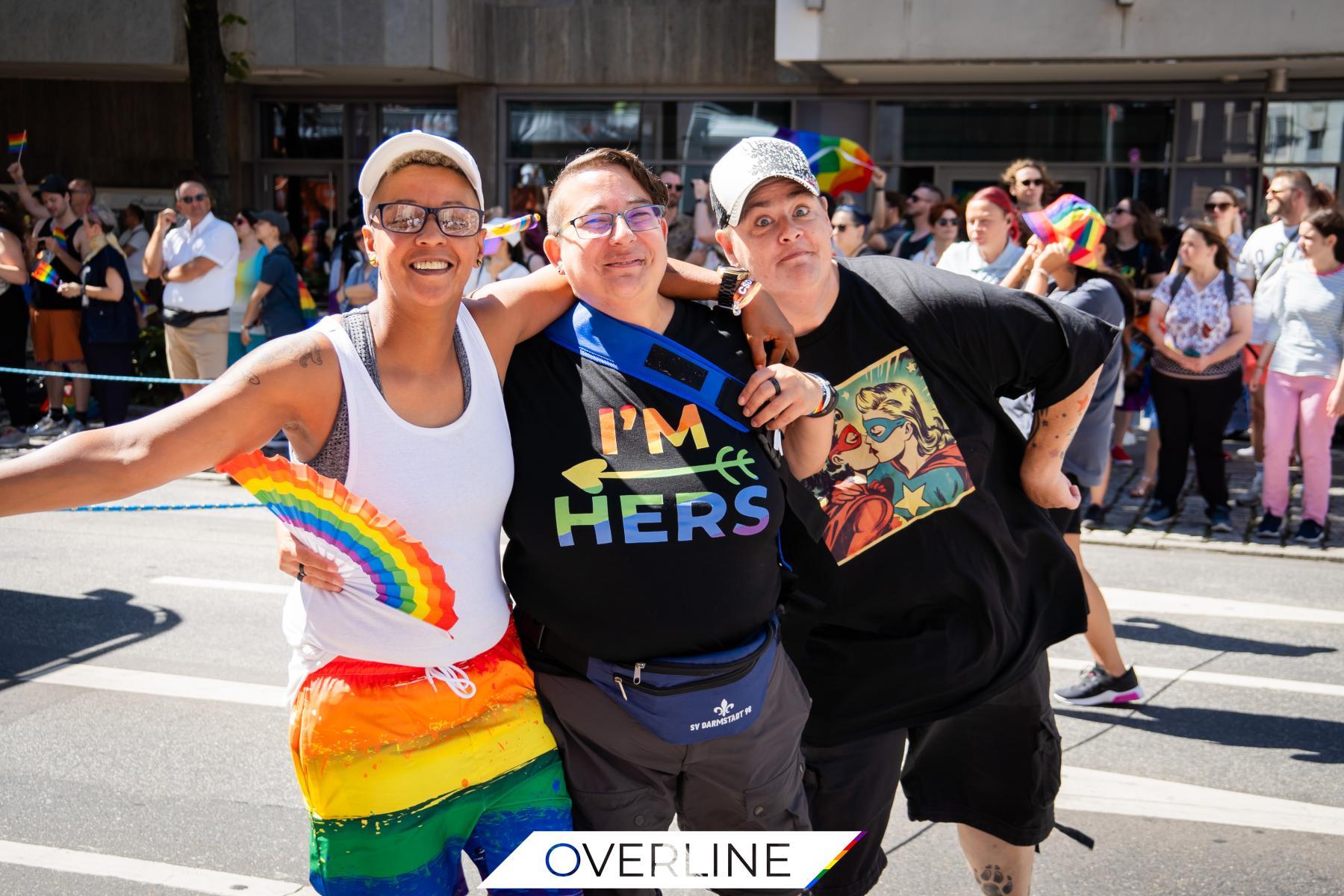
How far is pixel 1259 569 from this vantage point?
7922 mm

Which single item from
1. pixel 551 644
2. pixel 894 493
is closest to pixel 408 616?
pixel 551 644

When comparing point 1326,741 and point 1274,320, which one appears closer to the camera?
point 1326,741

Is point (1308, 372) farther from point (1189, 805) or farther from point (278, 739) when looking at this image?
point (278, 739)

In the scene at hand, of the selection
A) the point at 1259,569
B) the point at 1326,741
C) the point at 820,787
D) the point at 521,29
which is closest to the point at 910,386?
the point at 820,787

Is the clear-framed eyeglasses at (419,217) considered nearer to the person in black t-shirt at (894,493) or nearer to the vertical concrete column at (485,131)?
the person in black t-shirt at (894,493)

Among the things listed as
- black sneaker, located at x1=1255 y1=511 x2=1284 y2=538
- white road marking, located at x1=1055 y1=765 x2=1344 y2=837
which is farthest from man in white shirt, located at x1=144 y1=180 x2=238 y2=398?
white road marking, located at x1=1055 y1=765 x2=1344 y2=837

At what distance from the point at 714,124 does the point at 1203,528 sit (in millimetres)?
10711

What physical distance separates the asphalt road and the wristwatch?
2028mm

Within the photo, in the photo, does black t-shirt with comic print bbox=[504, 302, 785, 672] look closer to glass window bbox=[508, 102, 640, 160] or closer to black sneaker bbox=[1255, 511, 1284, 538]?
black sneaker bbox=[1255, 511, 1284, 538]

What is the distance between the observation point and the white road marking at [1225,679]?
5770 mm

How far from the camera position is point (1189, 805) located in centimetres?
455

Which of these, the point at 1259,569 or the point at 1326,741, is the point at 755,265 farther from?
the point at 1259,569

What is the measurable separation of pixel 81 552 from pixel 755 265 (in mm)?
6342

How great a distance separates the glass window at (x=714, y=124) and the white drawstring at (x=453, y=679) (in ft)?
52.1
